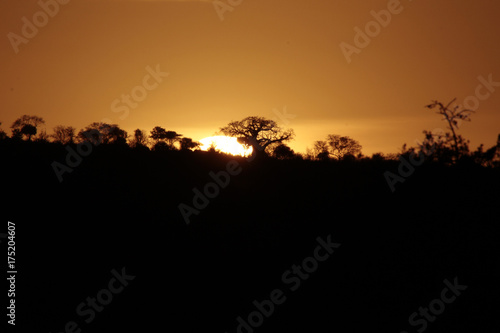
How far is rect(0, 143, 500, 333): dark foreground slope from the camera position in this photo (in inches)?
577

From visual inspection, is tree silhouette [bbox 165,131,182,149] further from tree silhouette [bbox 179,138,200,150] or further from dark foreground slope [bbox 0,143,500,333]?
dark foreground slope [bbox 0,143,500,333]

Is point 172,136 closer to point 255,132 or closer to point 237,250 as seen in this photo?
point 255,132

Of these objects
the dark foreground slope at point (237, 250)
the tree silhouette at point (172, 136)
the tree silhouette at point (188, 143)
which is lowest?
the dark foreground slope at point (237, 250)

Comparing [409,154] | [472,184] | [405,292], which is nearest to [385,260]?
[405,292]

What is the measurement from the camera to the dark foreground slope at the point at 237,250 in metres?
14.6

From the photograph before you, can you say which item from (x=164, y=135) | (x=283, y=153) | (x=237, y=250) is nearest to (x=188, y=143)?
(x=164, y=135)

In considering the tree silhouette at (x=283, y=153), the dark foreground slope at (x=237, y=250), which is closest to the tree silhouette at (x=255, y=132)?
the tree silhouette at (x=283, y=153)

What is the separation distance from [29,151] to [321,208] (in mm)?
12903

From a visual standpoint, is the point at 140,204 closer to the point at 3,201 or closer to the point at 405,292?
the point at 3,201

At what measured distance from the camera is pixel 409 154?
29406 mm

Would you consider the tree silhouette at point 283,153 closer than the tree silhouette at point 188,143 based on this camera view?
Yes

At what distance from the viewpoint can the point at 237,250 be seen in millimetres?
17609

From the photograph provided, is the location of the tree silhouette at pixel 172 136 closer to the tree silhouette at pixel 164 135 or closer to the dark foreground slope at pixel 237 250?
the tree silhouette at pixel 164 135

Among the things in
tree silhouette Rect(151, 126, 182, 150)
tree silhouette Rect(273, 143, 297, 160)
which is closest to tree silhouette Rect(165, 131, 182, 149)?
tree silhouette Rect(151, 126, 182, 150)
